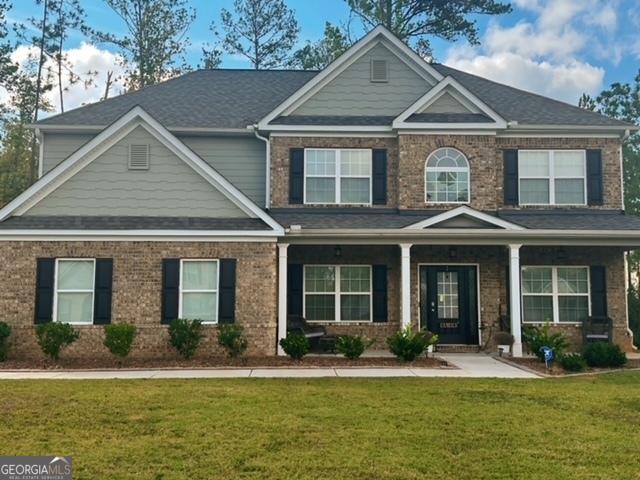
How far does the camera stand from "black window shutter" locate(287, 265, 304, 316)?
49.2 feet

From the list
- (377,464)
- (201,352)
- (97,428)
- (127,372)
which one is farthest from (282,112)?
(377,464)

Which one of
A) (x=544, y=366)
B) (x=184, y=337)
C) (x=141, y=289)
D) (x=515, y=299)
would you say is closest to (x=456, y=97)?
(x=515, y=299)

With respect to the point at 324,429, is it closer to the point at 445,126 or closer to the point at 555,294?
the point at 445,126

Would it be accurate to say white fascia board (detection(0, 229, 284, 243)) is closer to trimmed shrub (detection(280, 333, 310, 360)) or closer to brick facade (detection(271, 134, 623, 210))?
trimmed shrub (detection(280, 333, 310, 360))

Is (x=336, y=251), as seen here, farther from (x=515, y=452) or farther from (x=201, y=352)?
(x=515, y=452)

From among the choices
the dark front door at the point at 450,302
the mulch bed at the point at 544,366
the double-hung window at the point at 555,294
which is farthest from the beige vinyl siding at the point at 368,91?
the mulch bed at the point at 544,366

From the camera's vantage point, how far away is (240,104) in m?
17.5

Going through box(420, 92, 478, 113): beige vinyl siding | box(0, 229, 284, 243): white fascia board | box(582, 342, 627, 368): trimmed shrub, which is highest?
box(420, 92, 478, 113): beige vinyl siding

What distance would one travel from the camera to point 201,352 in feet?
41.7

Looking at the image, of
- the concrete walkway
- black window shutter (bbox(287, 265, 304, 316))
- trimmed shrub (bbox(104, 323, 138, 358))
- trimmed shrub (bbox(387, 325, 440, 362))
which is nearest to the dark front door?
trimmed shrub (bbox(387, 325, 440, 362))

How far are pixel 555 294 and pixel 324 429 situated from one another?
10867mm

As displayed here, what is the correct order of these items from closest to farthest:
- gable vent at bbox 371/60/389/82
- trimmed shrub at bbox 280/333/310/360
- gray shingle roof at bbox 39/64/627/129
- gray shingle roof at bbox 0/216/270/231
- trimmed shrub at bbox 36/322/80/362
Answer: trimmed shrub at bbox 36/322/80/362 → trimmed shrub at bbox 280/333/310/360 → gray shingle roof at bbox 0/216/270/231 → gray shingle roof at bbox 39/64/627/129 → gable vent at bbox 371/60/389/82

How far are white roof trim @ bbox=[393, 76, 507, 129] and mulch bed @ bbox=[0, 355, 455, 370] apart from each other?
6.38 m

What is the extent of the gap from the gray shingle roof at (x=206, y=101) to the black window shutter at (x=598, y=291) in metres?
10.5
